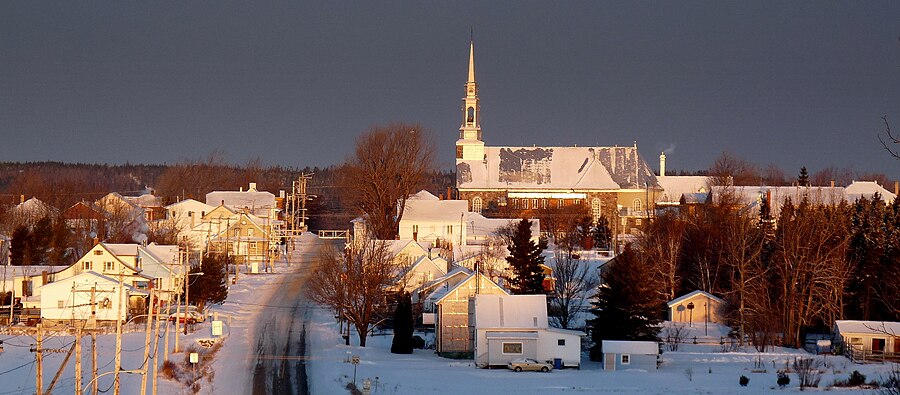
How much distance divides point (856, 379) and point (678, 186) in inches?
2440

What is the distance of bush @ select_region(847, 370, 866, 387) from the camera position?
3497 centimetres

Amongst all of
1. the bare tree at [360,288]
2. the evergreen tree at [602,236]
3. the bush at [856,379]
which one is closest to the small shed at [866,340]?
the bush at [856,379]

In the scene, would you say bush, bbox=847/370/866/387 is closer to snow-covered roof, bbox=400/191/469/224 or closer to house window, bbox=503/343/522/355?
house window, bbox=503/343/522/355

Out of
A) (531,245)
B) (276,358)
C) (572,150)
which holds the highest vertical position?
(572,150)

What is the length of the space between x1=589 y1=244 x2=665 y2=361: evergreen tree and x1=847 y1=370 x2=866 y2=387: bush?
8311 mm

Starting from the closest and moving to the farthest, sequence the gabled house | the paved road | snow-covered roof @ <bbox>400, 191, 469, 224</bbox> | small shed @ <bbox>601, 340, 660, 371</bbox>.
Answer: the paved road < small shed @ <bbox>601, 340, 660, 371</bbox> < the gabled house < snow-covered roof @ <bbox>400, 191, 469, 224</bbox>

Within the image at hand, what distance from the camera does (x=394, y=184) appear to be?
7269 cm

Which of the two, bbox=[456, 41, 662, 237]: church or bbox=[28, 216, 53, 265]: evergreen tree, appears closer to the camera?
bbox=[28, 216, 53, 265]: evergreen tree

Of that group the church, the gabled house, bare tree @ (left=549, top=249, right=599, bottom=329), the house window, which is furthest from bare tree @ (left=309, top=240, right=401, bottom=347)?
the church

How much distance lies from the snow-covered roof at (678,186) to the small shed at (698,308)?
1718 inches

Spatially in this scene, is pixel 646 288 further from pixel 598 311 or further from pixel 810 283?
pixel 810 283

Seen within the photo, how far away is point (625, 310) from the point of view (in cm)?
4200

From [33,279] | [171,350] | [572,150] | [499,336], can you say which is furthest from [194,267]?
[572,150]

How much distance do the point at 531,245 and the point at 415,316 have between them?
19.9 ft
